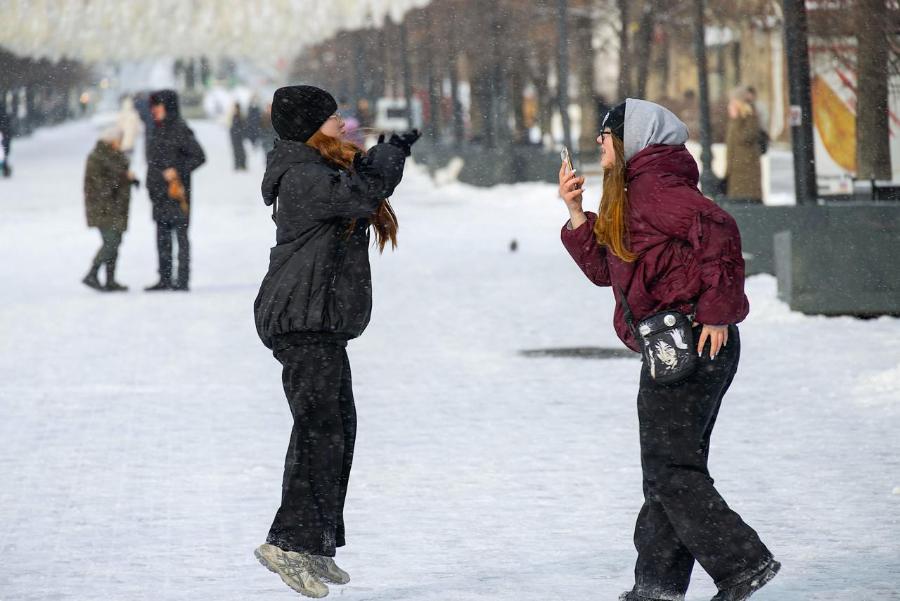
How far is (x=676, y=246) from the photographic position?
5113 millimetres

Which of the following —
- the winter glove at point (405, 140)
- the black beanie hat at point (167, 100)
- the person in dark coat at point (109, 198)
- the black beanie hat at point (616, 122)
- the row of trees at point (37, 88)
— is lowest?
the row of trees at point (37, 88)

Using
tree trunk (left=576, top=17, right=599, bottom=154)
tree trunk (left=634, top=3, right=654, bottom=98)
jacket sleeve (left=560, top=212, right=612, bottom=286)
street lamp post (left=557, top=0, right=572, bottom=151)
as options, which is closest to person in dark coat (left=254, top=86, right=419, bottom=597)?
jacket sleeve (left=560, top=212, right=612, bottom=286)

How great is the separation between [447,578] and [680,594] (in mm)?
902

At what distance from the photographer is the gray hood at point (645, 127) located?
5.11m

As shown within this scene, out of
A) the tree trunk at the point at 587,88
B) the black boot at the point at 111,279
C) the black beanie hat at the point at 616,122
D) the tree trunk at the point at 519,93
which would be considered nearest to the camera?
the black beanie hat at the point at 616,122

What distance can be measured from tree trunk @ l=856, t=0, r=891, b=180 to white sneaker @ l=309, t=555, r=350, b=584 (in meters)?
9.71

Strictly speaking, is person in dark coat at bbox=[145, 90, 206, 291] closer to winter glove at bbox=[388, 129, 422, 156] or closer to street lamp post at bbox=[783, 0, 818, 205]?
street lamp post at bbox=[783, 0, 818, 205]

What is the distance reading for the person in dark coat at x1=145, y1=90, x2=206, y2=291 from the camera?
15.9 metres

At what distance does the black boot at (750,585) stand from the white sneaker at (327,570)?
4.05 ft

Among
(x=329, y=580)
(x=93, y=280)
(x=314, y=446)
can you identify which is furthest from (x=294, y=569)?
(x=93, y=280)

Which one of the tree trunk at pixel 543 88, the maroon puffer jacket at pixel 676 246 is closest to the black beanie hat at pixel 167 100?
the maroon puffer jacket at pixel 676 246

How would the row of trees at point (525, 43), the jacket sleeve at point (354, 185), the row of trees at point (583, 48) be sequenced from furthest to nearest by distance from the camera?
1. the row of trees at point (525, 43)
2. the row of trees at point (583, 48)
3. the jacket sleeve at point (354, 185)

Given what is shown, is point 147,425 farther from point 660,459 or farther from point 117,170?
point 117,170

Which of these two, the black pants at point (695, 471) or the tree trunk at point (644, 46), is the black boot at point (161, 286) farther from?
the tree trunk at point (644, 46)
